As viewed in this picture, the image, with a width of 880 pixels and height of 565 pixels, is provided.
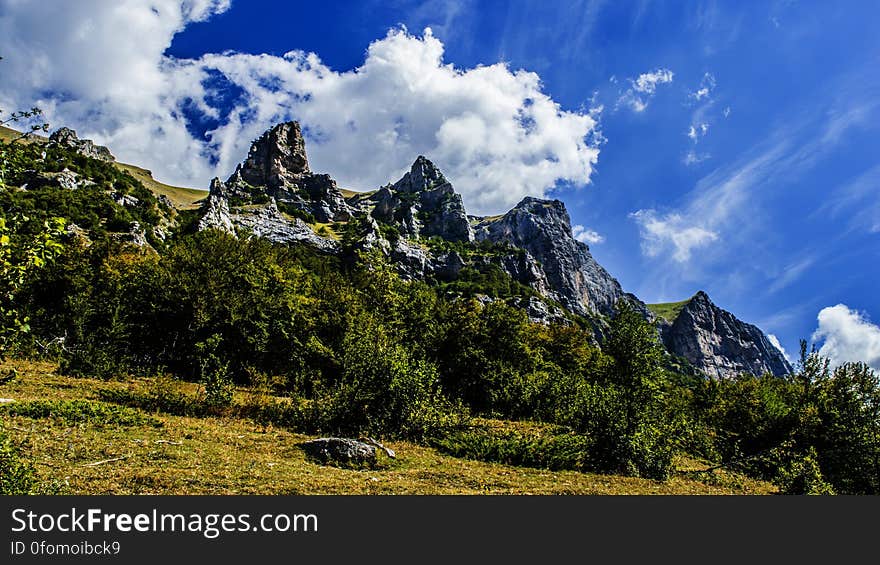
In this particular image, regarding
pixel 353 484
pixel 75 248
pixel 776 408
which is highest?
pixel 75 248

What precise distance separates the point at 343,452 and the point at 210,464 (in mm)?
3775

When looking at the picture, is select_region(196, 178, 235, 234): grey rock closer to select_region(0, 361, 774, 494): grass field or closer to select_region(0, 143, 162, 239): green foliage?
select_region(0, 143, 162, 239): green foliage

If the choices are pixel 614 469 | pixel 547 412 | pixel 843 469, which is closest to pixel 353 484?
pixel 614 469

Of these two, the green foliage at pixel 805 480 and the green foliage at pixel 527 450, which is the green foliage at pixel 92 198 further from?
the green foliage at pixel 805 480

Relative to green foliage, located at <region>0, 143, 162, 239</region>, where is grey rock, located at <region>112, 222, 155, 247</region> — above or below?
below

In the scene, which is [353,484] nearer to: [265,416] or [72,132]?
[265,416]

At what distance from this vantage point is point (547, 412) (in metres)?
30.6

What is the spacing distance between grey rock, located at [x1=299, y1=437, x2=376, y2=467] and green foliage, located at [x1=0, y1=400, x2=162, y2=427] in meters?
5.74

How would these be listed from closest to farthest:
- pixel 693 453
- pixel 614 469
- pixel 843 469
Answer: pixel 614 469 < pixel 843 469 < pixel 693 453

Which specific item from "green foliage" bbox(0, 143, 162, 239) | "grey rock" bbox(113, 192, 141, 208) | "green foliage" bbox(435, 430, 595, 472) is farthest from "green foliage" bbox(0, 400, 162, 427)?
"grey rock" bbox(113, 192, 141, 208)

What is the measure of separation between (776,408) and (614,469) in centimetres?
2154

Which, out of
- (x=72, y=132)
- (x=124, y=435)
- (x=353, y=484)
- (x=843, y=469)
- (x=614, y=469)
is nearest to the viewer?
(x=353, y=484)

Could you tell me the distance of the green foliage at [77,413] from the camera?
43.4 ft

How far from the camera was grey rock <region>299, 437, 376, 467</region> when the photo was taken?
1310cm
